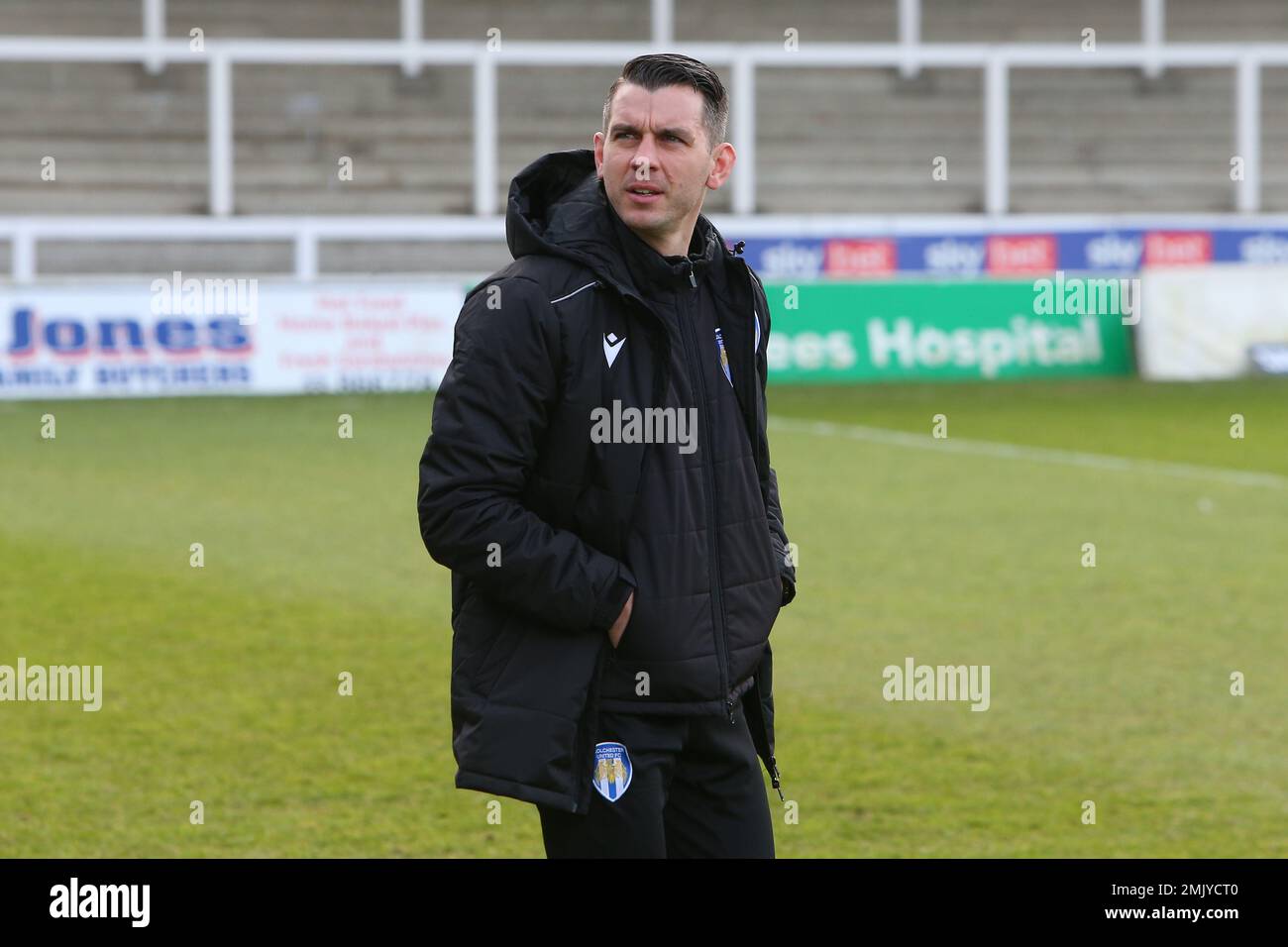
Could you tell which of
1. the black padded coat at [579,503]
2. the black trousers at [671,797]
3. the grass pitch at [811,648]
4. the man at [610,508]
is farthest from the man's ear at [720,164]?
the grass pitch at [811,648]

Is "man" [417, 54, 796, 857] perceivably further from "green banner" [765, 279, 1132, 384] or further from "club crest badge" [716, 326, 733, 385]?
"green banner" [765, 279, 1132, 384]

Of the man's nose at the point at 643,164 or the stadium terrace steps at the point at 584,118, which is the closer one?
the man's nose at the point at 643,164

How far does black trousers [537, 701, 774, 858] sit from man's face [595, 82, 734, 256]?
2.66 ft

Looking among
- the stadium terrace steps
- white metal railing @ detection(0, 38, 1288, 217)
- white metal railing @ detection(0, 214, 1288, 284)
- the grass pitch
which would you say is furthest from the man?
white metal railing @ detection(0, 38, 1288, 217)

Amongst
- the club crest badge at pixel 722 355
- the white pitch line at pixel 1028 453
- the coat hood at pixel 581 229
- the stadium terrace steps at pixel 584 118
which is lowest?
the white pitch line at pixel 1028 453

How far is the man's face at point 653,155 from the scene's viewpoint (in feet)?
9.91

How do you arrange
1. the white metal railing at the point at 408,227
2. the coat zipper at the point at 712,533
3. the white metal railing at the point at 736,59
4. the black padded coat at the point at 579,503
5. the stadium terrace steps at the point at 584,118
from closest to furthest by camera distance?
the black padded coat at the point at 579,503 → the coat zipper at the point at 712,533 → the white metal railing at the point at 408,227 → the white metal railing at the point at 736,59 → the stadium terrace steps at the point at 584,118

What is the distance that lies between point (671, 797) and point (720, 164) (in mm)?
1070

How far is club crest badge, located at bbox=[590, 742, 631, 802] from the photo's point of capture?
3.02m

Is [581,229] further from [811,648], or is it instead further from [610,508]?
[811,648]

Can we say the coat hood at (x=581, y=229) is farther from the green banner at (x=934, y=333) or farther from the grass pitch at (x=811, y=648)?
the green banner at (x=934, y=333)

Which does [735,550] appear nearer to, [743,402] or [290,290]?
[743,402]

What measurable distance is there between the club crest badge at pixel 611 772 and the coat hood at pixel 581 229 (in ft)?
2.40
